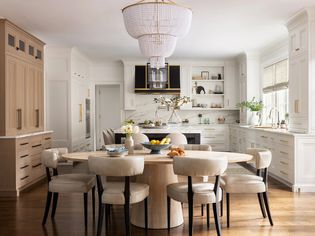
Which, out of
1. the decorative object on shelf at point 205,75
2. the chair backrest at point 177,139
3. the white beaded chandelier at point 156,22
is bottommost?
the chair backrest at point 177,139

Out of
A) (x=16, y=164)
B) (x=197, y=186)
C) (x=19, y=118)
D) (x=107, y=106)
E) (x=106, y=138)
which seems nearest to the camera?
(x=197, y=186)

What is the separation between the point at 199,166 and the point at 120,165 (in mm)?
703

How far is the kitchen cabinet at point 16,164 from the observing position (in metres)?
5.48

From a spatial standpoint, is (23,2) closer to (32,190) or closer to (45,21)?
(45,21)

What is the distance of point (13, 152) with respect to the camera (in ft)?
18.0

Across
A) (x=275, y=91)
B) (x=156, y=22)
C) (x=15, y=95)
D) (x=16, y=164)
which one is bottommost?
(x=16, y=164)

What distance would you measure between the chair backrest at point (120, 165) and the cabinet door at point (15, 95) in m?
2.92

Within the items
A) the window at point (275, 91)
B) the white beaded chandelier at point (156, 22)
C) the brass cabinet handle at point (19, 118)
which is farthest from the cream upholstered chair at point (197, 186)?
the window at point (275, 91)

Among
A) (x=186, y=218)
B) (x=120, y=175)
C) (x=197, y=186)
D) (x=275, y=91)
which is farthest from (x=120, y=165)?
(x=275, y=91)

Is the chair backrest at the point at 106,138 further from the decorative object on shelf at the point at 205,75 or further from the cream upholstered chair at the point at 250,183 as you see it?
the decorative object on shelf at the point at 205,75

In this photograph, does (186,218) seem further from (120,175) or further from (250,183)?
(120,175)

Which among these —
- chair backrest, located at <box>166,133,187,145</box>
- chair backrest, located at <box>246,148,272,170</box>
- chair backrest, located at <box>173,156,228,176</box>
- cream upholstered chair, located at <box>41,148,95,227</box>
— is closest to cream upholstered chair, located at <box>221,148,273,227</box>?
chair backrest, located at <box>246,148,272,170</box>

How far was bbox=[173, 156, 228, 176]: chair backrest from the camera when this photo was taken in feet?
10.5

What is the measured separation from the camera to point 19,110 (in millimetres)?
6113
